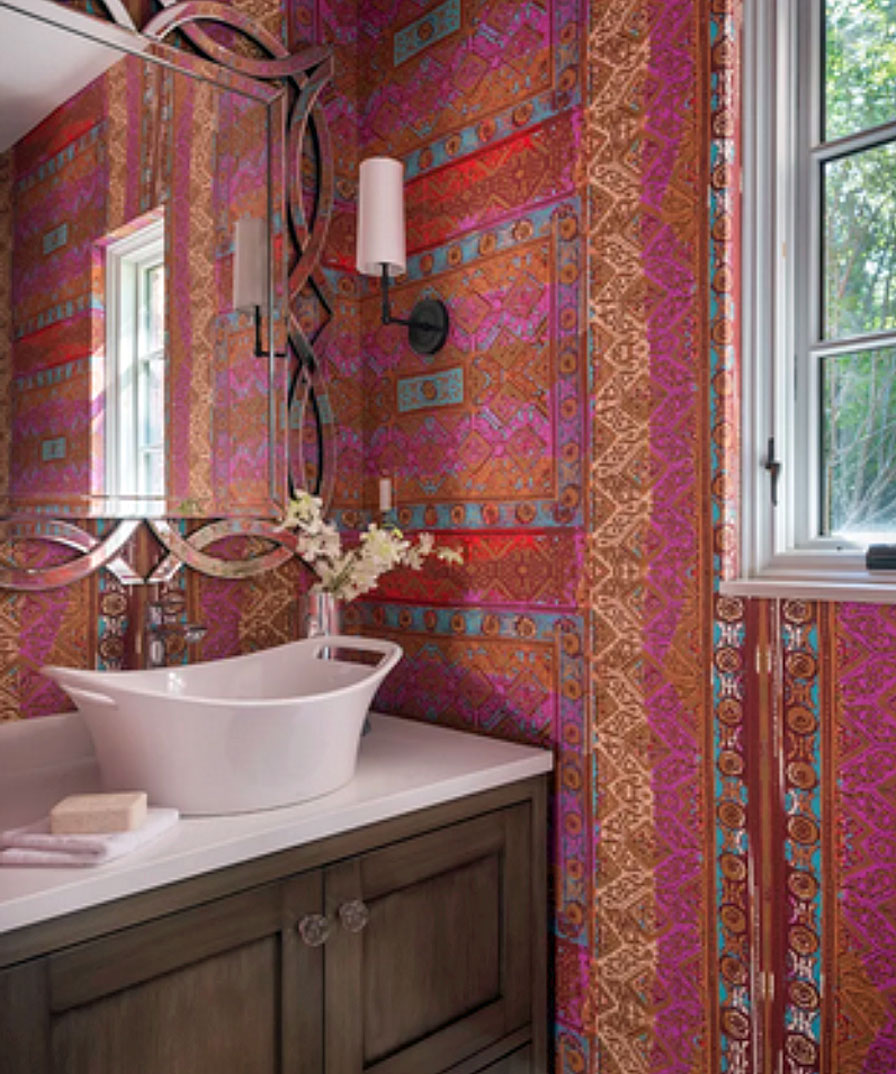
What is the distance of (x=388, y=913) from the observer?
4.18 feet

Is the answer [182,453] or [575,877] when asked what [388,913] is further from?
[182,453]

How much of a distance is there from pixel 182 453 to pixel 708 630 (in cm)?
102

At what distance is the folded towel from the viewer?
0.98 meters

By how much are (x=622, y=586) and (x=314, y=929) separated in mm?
734

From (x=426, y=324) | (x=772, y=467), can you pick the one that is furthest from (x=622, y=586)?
(x=426, y=324)

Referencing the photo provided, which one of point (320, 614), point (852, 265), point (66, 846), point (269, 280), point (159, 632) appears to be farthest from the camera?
point (269, 280)

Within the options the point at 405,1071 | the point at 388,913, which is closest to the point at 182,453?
the point at 388,913

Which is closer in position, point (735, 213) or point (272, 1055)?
point (272, 1055)

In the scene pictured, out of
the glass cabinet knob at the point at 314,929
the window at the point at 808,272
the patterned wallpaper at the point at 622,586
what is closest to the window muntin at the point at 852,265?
the window at the point at 808,272

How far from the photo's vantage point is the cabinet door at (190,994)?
944 millimetres

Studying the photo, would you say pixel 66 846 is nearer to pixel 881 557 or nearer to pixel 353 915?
pixel 353 915

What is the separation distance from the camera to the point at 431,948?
1340mm

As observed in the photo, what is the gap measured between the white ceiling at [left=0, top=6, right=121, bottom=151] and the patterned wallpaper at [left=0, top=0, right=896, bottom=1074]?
0.55 meters

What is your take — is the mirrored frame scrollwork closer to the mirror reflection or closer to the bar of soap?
the mirror reflection
